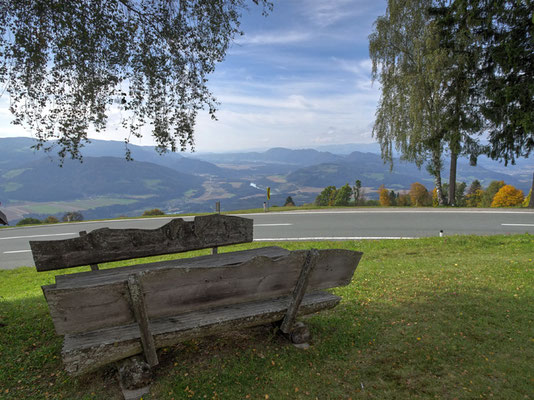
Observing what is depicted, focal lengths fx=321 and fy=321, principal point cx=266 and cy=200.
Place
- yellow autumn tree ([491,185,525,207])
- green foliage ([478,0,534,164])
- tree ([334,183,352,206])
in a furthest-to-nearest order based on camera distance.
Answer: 1. tree ([334,183,352,206])
2. yellow autumn tree ([491,185,525,207])
3. green foliage ([478,0,534,164])

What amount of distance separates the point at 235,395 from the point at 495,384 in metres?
2.29

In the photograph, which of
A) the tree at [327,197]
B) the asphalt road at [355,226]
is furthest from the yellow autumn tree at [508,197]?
the asphalt road at [355,226]

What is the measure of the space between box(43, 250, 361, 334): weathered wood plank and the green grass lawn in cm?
70

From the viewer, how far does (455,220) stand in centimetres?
1379

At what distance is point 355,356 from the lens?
129 inches

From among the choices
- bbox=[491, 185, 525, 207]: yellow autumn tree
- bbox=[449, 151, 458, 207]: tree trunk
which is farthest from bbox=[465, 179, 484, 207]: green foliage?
bbox=[449, 151, 458, 207]: tree trunk

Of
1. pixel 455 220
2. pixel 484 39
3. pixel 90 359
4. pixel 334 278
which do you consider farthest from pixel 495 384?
pixel 484 39

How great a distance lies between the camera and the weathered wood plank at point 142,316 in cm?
234

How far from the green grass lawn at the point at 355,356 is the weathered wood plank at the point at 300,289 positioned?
1.16 feet

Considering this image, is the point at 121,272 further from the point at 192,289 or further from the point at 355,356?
the point at 355,356

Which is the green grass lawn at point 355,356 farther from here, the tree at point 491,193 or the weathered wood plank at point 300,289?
the tree at point 491,193

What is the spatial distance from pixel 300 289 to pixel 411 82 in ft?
63.4

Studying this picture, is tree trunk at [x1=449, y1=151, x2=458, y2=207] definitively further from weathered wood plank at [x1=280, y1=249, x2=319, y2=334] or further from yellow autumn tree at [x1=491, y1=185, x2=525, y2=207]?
yellow autumn tree at [x1=491, y1=185, x2=525, y2=207]

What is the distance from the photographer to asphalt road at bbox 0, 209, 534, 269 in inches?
463
